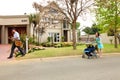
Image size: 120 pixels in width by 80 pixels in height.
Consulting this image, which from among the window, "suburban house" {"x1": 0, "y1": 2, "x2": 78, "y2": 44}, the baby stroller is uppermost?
"suburban house" {"x1": 0, "y1": 2, "x2": 78, "y2": 44}

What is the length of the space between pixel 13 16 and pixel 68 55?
2922cm

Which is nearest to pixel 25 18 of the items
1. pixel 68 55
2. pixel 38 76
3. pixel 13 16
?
pixel 13 16

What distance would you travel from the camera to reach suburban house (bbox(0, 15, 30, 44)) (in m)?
47.2

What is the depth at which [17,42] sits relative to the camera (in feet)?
61.8

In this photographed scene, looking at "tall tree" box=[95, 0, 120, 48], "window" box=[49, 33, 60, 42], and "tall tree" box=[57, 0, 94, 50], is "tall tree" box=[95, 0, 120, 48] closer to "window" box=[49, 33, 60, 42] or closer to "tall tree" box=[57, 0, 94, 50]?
"tall tree" box=[57, 0, 94, 50]

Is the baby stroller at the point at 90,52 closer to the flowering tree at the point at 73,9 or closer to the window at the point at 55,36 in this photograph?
the flowering tree at the point at 73,9

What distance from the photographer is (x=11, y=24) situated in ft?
157

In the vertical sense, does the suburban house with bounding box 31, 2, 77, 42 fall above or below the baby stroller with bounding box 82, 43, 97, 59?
above

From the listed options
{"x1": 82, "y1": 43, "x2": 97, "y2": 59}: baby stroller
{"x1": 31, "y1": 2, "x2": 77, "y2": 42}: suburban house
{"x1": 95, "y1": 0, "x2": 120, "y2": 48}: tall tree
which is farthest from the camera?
{"x1": 31, "y1": 2, "x2": 77, "y2": 42}: suburban house

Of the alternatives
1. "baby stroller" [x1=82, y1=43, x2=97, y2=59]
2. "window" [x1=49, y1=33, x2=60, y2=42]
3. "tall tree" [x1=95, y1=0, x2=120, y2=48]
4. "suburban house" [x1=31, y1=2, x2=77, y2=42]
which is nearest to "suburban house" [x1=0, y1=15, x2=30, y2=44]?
"suburban house" [x1=31, y1=2, x2=77, y2=42]

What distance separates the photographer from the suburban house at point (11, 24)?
47250mm

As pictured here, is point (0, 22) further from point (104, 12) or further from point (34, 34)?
point (104, 12)

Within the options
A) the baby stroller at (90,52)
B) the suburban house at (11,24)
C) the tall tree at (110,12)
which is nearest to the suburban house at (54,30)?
the suburban house at (11,24)

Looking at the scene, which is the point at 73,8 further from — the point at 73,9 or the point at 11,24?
the point at 11,24
